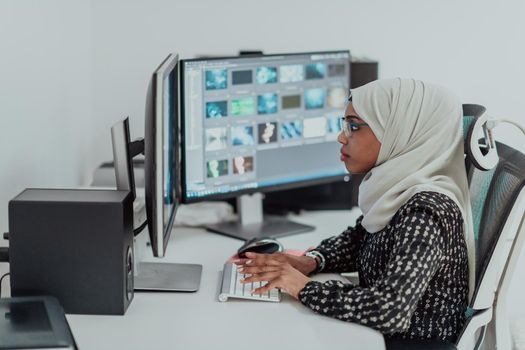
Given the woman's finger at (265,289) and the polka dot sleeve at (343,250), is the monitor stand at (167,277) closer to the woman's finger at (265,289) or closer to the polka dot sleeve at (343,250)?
the woman's finger at (265,289)

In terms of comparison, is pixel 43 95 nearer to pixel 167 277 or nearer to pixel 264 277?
pixel 167 277

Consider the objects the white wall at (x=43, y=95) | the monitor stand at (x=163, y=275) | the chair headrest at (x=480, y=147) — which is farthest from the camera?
the white wall at (x=43, y=95)

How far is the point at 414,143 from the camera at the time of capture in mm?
1818

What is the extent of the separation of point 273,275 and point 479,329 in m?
0.54

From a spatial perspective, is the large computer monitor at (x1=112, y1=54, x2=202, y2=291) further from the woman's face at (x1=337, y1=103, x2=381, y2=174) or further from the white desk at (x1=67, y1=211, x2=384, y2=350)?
the woman's face at (x1=337, y1=103, x2=381, y2=174)

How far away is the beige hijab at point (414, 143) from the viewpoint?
179 cm

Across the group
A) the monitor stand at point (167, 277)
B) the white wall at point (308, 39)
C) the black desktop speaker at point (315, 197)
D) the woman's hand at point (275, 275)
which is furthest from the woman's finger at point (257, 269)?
the white wall at point (308, 39)

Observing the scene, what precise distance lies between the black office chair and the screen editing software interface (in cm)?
63

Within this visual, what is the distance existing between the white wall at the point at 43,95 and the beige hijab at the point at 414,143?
87 cm

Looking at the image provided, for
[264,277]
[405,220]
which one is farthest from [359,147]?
[264,277]

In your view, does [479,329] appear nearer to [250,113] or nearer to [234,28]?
[250,113]

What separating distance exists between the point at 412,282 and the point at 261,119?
92cm

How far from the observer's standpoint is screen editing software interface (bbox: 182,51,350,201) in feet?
7.42

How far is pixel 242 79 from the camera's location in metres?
2.32
